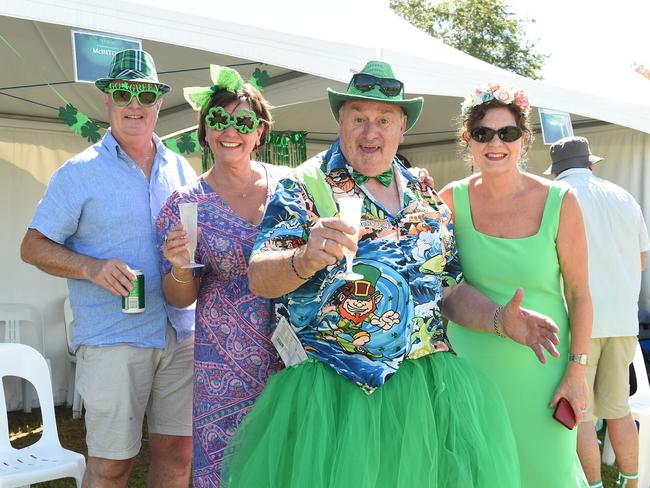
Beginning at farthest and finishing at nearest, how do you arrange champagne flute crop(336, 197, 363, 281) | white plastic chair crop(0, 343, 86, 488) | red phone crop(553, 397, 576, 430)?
white plastic chair crop(0, 343, 86, 488)
red phone crop(553, 397, 576, 430)
champagne flute crop(336, 197, 363, 281)

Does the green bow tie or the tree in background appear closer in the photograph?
the green bow tie

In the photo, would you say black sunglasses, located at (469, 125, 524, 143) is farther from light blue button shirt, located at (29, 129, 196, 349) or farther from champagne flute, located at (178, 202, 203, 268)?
light blue button shirt, located at (29, 129, 196, 349)

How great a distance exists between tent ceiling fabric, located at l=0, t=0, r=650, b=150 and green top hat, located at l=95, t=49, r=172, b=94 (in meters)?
0.60

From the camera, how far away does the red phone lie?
7.86 ft

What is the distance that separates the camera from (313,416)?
1990mm

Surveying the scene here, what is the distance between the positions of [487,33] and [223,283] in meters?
25.7

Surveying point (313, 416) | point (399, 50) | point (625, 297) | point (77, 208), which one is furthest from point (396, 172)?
point (625, 297)

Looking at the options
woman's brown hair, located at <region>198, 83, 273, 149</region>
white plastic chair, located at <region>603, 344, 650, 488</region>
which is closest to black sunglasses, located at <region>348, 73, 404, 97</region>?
woman's brown hair, located at <region>198, 83, 273, 149</region>

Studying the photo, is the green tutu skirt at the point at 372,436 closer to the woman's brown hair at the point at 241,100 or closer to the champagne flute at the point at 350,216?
the champagne flute at the point at 350,216

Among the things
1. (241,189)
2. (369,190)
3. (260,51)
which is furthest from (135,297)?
(260,51)

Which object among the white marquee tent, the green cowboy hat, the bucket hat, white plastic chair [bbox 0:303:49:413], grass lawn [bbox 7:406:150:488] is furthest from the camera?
white plastic chair [bbox 0:303:49:413]

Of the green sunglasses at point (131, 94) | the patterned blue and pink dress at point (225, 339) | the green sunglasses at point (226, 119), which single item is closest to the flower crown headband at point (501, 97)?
the green sunglasses at point (226, 119)

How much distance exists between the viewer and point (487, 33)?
26000mm

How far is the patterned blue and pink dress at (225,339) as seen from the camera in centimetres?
248
